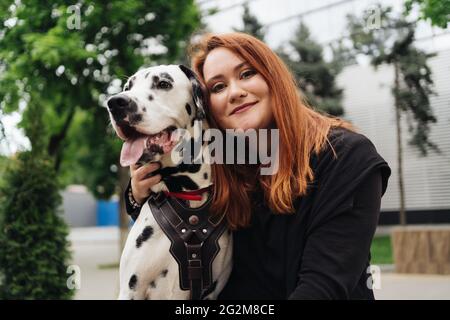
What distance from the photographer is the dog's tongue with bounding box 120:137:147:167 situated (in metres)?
2.48

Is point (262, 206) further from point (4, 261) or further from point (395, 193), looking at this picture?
point (395, 193)

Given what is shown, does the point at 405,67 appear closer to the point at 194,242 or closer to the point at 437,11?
the point at 437,11

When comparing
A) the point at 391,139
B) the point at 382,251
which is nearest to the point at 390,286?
the point at 382,251

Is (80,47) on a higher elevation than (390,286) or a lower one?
higher

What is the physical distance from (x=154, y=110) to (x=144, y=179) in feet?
1.24

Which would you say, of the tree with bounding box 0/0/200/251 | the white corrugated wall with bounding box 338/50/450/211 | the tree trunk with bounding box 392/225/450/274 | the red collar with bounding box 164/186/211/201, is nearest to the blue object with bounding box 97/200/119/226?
the white corrugated wall with bounding box 338/50/450/211

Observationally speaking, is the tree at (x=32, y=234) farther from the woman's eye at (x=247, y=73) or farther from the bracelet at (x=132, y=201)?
the woman's eye at (x=247, y=73)

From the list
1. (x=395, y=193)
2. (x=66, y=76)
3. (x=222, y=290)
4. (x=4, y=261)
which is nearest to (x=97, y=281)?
(x=66, y=76)

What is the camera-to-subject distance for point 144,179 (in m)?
2.72

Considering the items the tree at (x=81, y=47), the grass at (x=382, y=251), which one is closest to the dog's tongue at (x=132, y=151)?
the tree at (x=81, y=47)

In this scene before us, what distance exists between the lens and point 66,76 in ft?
30.2

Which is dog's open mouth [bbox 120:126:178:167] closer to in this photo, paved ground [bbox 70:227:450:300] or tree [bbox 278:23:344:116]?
paved ground [bbox 70:227:450:300]

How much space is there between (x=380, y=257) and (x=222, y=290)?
39.6 feet

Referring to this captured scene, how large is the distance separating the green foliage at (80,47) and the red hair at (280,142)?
458 centimetres
